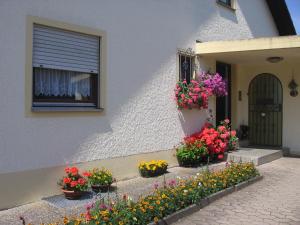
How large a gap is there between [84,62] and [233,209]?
3.56 meters

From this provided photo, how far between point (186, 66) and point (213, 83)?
2.64ft

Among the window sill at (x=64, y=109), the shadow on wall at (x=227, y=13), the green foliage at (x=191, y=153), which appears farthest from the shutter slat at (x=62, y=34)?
the shadow on wall at (x=227, y=13)

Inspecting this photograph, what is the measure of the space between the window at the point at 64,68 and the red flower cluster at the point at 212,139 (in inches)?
122

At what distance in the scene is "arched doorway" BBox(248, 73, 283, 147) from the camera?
478 inches

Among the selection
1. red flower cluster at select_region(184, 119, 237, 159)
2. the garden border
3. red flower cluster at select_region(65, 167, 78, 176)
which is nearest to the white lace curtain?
red flower cluster at select_region(65, 167, 78, 176)

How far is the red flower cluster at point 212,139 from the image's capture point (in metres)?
9.36

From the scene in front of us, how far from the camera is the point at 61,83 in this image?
6.72 metres

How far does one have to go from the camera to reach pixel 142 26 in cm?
814

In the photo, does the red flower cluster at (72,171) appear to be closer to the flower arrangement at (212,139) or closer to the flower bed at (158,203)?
the flower bed at (158,203)

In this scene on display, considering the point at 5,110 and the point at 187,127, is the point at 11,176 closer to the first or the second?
the point at 5,110

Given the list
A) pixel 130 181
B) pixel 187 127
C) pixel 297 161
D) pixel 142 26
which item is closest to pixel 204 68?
pixel 187 127

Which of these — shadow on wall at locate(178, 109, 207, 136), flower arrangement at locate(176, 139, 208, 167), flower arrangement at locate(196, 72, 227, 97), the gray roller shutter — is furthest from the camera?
flower arrangement at locate(196, 72, 227, 97)

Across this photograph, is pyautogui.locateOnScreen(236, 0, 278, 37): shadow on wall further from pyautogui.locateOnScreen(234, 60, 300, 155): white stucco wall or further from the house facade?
the house facade

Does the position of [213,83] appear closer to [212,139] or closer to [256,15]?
[212,139]
